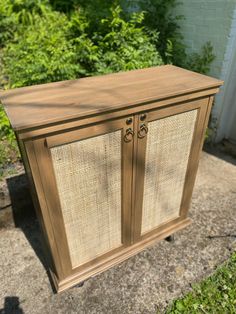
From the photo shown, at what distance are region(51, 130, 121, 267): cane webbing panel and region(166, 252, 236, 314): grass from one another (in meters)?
0.59

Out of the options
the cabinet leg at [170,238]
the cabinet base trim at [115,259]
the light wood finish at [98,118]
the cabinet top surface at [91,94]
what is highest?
the cabinet top surface at [91,94]

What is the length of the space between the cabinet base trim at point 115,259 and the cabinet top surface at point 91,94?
1105mm

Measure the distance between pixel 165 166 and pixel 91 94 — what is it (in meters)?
0.66

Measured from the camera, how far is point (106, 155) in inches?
48.0

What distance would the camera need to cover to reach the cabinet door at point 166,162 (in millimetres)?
1312

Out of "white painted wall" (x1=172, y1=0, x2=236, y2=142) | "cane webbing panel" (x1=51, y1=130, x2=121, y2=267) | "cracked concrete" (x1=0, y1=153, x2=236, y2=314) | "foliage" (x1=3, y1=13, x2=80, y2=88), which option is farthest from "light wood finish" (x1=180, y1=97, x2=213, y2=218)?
"foliage" (x1=3, y1=13, x2=80, y2=88)

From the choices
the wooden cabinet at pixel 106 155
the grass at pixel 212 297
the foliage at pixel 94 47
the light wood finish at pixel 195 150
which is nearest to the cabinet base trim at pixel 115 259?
the wooden cabinet at pixel 106 155

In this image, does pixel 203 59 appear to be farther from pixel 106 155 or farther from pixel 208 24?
pixel 106 155

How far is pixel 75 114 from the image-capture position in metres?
0.99

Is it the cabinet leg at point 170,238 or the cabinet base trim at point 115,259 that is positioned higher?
the cabinet base trim at point 115,259

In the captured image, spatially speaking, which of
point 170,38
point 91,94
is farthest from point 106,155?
point 170,38

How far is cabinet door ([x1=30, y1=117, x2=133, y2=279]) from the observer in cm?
108

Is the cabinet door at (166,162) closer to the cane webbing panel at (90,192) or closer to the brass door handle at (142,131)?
the brass door handle at (142,131)

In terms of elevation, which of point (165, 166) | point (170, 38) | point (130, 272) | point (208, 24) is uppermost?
point (208, 24)
